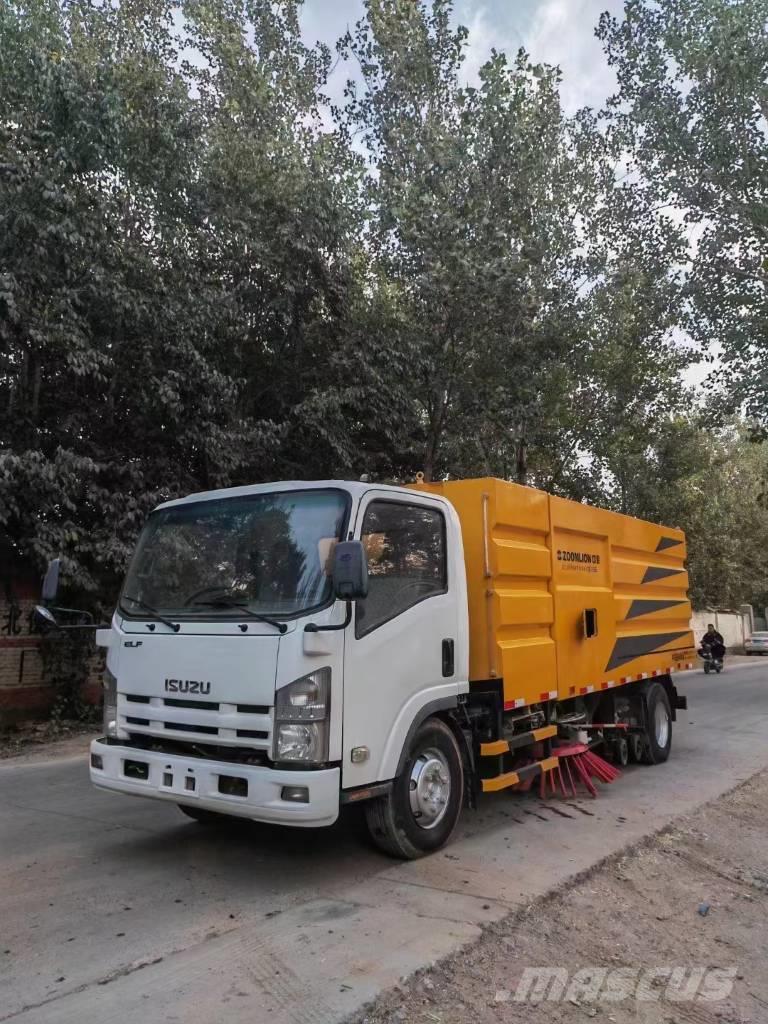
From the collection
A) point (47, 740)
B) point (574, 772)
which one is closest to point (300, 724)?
point (574, 772)

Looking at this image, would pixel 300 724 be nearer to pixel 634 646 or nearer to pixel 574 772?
pixel 574 772

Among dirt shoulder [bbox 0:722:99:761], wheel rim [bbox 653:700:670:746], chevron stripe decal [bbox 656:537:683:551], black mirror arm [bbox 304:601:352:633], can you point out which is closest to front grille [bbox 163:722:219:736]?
black mirror arm [bbox 304:601:352:633]

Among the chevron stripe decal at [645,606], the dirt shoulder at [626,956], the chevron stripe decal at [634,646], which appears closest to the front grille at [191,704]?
the dirt shoulder at [626,956]

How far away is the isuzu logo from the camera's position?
447cm

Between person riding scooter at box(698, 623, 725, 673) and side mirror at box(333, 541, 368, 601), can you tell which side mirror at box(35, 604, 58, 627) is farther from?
person riding scooter at box(698, 623, 725, 673)

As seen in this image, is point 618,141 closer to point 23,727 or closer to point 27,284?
point 27,284

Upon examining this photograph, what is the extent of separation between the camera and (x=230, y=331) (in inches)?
446

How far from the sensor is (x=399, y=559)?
199 inches

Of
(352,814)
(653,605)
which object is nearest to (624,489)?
(653,605)

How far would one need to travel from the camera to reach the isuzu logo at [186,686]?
447cm

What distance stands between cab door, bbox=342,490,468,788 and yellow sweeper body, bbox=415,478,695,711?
0.81 feet

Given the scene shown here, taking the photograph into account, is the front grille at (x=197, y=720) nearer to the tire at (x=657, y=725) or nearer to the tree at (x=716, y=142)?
the tire at (x=657, y=725)

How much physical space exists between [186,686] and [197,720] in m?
0.22

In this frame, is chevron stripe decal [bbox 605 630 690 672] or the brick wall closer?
chevron stripe decal [bbox 605 630 690 672]
